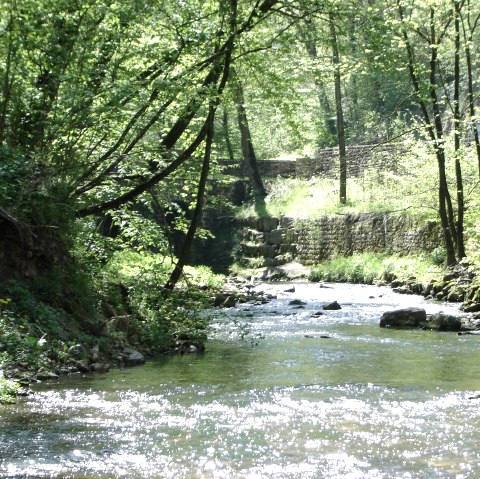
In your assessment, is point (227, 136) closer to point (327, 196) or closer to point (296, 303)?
point (327, 196)

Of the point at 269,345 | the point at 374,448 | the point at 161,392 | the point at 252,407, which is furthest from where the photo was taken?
the point at 269,345

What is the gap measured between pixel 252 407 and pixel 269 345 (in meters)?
4.90

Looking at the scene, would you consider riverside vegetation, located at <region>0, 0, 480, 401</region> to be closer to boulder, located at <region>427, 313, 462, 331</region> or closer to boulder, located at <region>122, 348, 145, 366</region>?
boulder, located at <region>122, 348, 145, 366</region>

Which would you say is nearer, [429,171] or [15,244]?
[15,244]

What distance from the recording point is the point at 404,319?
15633mm

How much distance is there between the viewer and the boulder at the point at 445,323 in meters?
15.0

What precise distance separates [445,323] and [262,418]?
8152mm

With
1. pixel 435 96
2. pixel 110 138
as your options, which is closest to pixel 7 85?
pixel 110 138

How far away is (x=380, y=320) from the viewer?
632 inches

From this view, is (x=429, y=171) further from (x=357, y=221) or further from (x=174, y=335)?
(x=174, y=335)

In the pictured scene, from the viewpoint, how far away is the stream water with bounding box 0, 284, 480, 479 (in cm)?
610

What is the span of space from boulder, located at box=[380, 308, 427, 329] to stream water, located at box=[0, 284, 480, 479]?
104 inches

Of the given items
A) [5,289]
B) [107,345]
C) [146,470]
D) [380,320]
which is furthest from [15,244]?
[380,320]

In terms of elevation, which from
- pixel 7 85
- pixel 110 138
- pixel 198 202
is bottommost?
pixel 198 202
